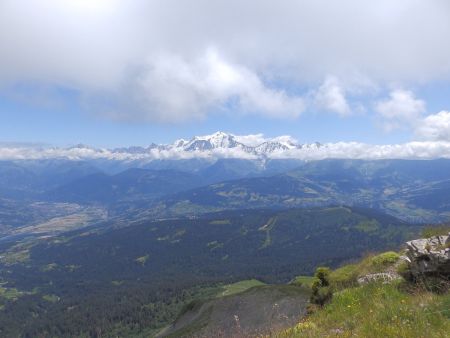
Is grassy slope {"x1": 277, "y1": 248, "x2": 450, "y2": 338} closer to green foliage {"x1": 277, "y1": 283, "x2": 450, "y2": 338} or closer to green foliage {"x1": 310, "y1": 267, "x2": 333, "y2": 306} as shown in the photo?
green foliage {"x1": 277, "y1": 283, "x2": 450, "y2": 338}

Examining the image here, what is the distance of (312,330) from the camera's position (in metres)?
13.4

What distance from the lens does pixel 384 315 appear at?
37.5 feet

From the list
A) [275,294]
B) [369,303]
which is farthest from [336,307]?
[275,294]

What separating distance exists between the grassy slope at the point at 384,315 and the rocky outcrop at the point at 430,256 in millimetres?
870

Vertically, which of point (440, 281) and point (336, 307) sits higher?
point (440, 281)

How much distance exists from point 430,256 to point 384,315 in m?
6.33

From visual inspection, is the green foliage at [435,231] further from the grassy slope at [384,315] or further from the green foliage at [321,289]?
the green foliage at [321,289]

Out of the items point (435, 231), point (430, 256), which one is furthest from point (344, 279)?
point (430, 256)

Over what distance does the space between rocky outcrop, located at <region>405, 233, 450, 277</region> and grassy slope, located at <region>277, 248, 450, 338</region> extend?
0.87 metres

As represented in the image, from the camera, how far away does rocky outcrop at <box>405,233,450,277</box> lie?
631 inches

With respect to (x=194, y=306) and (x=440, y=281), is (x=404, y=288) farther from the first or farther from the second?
(x=194, y=306)

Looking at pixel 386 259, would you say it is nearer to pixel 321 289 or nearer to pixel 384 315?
pixel 321 289

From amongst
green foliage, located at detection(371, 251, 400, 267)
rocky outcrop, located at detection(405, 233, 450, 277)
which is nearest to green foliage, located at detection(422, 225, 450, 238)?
rocky outcrop, located at detection(405, 233, 450, 277)

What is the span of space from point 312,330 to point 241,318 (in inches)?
1875
